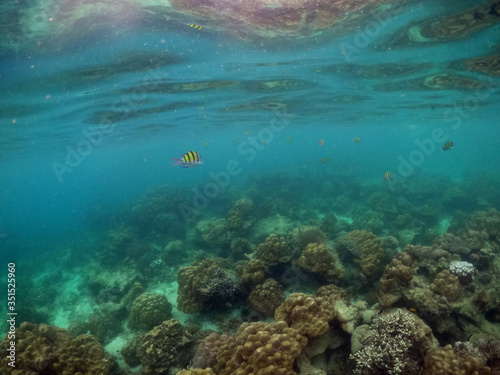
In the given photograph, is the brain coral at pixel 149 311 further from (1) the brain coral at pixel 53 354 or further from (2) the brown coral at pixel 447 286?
(2) the brown coral at pixel 447 286

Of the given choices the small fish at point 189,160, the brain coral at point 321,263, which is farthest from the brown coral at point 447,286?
the small fish at point 189,160

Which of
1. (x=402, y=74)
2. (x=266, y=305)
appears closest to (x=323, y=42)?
(x=402, y=74)

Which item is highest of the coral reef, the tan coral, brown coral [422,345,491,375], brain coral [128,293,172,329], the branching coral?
brown coral [422,345,491,375]

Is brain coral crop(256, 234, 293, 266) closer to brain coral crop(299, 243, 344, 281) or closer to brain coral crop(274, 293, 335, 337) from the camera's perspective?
brain coral crop(299, 243, 344, 281)

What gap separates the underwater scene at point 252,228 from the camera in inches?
229

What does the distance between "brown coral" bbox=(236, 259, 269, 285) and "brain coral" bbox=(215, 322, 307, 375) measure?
2460 mm

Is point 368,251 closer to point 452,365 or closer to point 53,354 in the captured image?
point 452,365

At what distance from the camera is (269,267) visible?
8.58 m

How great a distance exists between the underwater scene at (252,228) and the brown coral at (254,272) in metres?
0.06

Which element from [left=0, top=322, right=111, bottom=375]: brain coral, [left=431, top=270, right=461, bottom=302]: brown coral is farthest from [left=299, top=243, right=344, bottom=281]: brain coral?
[left=0, top=322, right=111, bottom=375]: brain coral

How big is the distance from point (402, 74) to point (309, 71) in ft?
21.9

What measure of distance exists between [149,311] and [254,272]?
3203mm

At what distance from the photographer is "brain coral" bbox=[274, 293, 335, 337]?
17.8 ft

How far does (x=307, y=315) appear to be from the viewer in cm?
557
